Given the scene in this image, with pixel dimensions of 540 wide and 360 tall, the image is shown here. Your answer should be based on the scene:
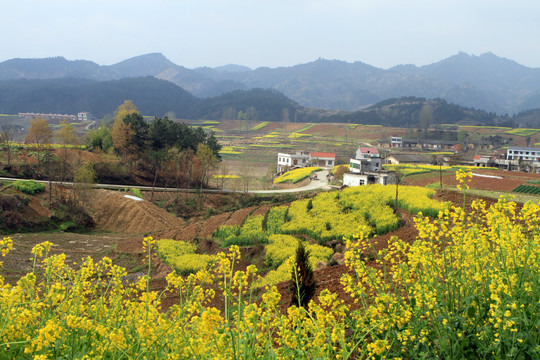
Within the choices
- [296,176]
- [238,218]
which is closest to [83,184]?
[238,218]

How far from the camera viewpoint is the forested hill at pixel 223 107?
137500mm

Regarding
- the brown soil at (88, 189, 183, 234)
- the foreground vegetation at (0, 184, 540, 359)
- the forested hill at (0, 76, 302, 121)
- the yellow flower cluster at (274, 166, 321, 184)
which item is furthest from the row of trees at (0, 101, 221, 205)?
the forested hill at (0, 76, 302, 121)

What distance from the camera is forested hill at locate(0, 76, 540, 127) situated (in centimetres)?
13750

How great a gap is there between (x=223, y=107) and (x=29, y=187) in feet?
461

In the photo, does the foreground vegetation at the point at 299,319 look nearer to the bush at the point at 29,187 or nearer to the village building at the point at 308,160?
the bush at the point at 29,187

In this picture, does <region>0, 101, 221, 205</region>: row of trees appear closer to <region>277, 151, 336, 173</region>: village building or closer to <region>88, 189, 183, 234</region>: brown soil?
<region>88, 189, 183, 234</region>: brown soil

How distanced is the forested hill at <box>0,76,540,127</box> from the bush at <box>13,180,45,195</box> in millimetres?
105760

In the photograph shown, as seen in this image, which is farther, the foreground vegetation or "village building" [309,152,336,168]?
"village building" [309,152,336,168]

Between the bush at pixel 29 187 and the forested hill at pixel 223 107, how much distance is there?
10576cm

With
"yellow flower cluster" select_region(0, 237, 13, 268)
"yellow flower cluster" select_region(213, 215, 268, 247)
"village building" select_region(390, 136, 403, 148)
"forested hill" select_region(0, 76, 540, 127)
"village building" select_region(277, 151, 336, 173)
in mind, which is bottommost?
"yellow flower cluster" select_region(213, 215, 268, 247)

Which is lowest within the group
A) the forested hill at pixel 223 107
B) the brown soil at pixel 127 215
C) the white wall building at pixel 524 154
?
the brown soil at pixel 127 215

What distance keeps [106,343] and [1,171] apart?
3343 centimetres

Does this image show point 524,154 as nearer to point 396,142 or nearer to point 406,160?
point 406,160

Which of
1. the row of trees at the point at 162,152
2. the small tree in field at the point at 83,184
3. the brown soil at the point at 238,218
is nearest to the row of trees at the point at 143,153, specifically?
the row of trees at the point at 162,152
